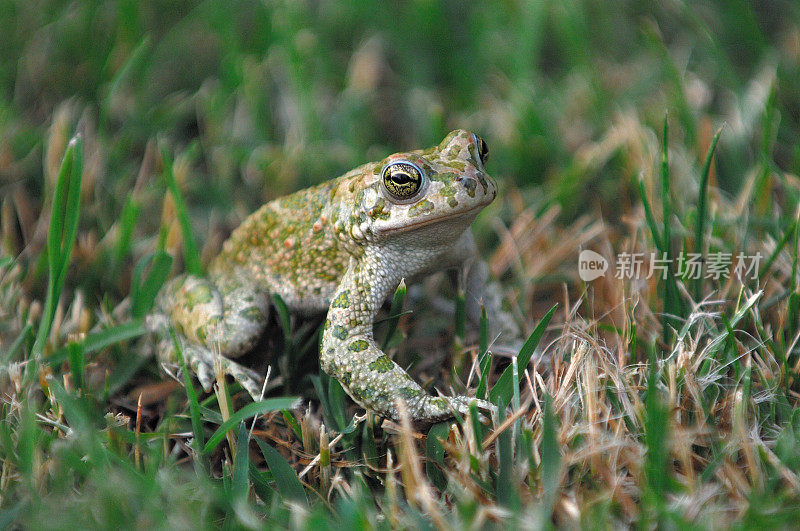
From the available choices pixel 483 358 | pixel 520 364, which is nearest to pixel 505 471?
pixel 520 364

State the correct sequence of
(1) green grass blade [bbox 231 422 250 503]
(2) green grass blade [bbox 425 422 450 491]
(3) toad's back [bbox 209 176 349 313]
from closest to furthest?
(1) green grass blade [bbox 231 422 250 503] → (2) green grass blade [bbox 425 422 450 491] → (3) toad's back [bbox 209 176 349 313]

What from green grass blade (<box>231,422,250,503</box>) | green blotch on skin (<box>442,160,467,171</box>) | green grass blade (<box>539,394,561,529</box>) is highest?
green blotch on skin (<box>442,160,467,171</box>)

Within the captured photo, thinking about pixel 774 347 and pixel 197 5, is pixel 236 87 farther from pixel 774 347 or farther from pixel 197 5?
pixel 774 347

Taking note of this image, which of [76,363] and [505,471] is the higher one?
[76,363]

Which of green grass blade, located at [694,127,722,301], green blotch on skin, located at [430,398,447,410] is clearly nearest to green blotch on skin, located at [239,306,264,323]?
green blotch on skin, located at [430,398,447,410]

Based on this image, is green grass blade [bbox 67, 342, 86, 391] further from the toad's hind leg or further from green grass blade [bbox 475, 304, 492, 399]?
green grass blade [bbox 475, 304, 492, 399]

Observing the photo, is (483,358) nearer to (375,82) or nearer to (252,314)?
(252,314)

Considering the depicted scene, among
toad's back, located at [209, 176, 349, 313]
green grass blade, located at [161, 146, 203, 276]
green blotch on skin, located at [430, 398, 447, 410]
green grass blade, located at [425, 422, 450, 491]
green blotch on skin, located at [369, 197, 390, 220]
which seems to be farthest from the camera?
green grass blade, located at [161, 146, 203, 276]
